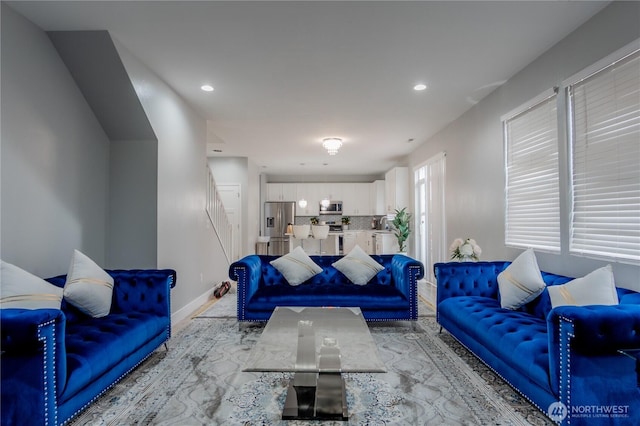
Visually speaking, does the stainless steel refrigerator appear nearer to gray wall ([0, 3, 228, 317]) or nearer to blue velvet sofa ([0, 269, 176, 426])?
gray wall ([0, 3, 228, 317])

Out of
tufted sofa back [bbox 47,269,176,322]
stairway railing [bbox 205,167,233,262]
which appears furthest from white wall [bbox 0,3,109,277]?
stairway railing [bbox 205,167,233,262]

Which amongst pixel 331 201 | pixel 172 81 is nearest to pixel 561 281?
pixel 172 81

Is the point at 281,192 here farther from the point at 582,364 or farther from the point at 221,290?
the point at 582,364

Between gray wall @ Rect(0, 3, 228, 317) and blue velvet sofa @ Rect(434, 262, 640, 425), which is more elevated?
gray wall @ Rect(0, 3, 228, 317)

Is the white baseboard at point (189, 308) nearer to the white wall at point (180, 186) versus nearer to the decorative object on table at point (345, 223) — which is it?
the white wall at point (180, 186)

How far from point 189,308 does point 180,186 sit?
156 cm

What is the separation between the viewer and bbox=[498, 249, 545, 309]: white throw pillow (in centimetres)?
272

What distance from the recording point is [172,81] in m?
3.66

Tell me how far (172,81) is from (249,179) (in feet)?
14.6

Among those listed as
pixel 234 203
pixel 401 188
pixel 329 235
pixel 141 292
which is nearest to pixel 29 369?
pixel 141 292

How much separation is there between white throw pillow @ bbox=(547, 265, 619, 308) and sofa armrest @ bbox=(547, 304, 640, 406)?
14.7 inches

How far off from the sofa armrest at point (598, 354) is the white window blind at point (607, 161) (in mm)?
796

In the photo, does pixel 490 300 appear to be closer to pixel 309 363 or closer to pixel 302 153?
pixel 309 363

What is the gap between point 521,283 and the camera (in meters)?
2.77
